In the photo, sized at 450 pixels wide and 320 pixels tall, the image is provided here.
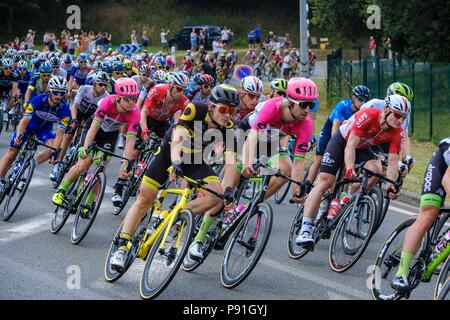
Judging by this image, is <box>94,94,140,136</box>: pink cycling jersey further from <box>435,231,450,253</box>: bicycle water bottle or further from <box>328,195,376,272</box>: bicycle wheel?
<box>435,231,450,253</box>: bicycle water bottle

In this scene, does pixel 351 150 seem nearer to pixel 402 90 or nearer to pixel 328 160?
pixel 328 160

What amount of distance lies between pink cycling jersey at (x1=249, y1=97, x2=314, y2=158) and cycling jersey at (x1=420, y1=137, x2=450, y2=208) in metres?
2.45

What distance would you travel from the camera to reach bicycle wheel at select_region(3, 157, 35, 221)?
13.2m

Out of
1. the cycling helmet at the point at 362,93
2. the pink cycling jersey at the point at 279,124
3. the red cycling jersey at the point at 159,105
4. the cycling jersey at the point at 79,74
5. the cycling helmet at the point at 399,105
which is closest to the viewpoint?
the cycling helmet at the point at 399,105

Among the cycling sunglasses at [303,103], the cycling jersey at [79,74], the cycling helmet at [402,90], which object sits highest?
the cycling sunglasses at [303,103]

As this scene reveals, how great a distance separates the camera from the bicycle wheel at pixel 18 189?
13.2 m

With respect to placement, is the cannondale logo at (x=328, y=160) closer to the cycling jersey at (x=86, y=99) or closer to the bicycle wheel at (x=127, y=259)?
the bicycle wheel at (x=127, y=259)

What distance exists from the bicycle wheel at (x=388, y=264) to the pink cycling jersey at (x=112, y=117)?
490 centimetres

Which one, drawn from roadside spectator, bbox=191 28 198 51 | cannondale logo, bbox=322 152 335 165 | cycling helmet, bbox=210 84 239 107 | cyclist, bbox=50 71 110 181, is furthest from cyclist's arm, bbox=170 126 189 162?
roadside spectator, bbox=191 28 198 51

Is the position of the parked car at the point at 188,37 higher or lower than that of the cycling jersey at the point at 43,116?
lower

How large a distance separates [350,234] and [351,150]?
2.82ft

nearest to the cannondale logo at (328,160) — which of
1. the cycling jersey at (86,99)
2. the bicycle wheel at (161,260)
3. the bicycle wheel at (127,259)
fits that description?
the bicycle wheel at (127,259)
